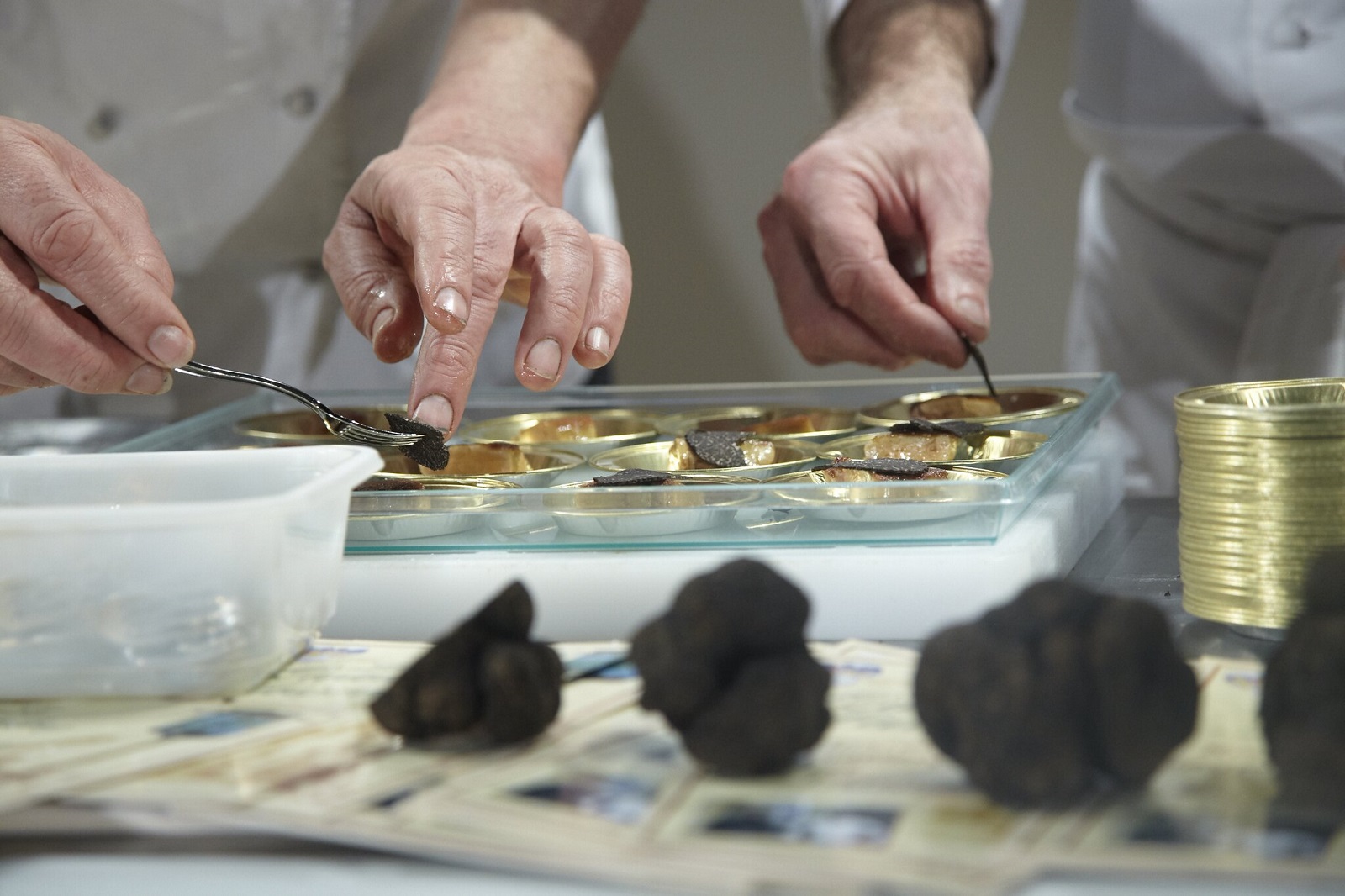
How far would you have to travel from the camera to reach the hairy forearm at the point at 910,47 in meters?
1.32

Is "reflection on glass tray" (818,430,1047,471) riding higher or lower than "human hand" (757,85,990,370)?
lower

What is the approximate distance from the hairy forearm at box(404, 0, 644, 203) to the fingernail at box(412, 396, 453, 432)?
1.12 feet

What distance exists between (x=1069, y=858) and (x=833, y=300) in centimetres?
90

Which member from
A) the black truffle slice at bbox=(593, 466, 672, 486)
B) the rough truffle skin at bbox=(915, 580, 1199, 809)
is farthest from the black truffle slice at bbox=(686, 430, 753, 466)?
the rough truffle skin at bbox=(915, 580, 1199, 809)

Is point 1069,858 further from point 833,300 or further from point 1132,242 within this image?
point 1132,242

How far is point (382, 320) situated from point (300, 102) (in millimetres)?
461

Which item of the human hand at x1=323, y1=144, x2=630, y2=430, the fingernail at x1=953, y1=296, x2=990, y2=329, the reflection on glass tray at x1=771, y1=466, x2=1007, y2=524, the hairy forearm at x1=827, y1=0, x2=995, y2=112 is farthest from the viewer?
the hairy forearm at x1=827, y1=0, x2=995, y2=112

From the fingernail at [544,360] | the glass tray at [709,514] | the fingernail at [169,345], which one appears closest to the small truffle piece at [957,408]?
the glass tray at [709,514]

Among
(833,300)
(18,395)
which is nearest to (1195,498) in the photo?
(833,300)

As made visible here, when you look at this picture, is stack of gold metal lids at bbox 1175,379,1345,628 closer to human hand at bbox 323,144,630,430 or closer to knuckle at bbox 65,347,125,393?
human hand at bbox 323,144,630,430

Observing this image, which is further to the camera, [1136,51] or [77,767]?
[1136,51]

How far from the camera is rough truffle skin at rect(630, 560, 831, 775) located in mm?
454

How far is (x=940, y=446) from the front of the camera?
0.94 meters

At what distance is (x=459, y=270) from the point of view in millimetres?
894
